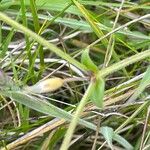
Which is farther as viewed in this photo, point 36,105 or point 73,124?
point 36,105

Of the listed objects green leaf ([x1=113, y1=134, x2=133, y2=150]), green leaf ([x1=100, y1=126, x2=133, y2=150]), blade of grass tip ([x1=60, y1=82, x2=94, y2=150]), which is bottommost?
green leaf ([x1=113, y1=134, x2=133, y2=150])

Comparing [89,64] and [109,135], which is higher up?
[89,64]

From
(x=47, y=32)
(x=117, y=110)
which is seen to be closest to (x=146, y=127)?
(x=117, y=110)

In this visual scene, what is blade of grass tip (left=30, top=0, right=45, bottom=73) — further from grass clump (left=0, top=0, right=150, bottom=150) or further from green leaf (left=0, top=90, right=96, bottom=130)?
green leaf (left=0, top=90, right=96, bottom=130)

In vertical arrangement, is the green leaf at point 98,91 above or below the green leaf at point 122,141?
above

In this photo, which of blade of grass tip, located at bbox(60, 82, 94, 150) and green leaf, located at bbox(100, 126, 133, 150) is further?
green leaf, located at bbox(100, 126, 133, 150)

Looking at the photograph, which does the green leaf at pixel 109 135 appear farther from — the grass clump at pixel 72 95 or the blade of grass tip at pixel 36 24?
the blade of grass tip at pixel 36 24

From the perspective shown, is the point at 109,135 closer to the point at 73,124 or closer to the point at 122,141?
the point at 122,141

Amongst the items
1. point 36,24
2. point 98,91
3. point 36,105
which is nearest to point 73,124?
point 98,91

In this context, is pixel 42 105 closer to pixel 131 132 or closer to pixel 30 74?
pixel 30 74

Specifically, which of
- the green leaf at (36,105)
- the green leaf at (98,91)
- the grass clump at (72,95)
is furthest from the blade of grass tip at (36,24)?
the green leaf at (98,91)

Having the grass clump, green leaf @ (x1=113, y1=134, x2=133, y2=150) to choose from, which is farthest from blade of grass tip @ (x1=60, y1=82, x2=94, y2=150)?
green leaf @ (x1=113, y1=134, x2=133, y2=150)
